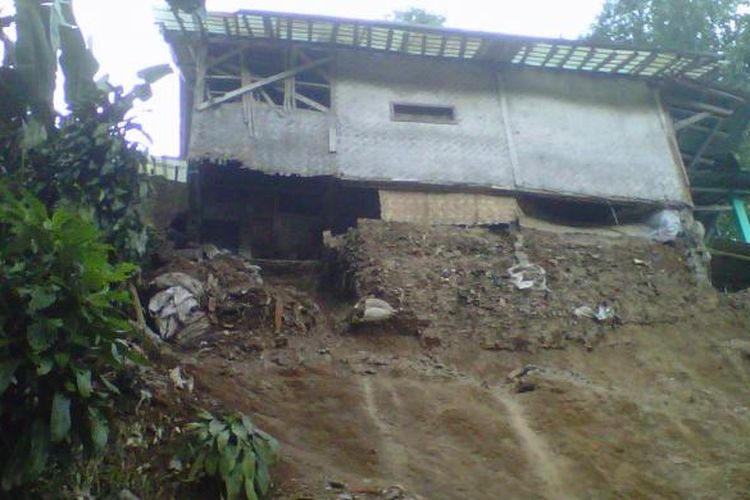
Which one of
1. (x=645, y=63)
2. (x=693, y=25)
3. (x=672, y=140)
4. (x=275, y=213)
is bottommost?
(x=275, y=213)

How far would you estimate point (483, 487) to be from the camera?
7.14m

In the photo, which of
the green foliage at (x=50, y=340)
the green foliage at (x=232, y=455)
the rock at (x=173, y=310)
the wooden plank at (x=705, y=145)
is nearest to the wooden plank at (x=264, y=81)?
the rock at (x=173, y=310)

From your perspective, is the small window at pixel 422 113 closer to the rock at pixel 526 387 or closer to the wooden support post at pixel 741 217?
the rock at pixel 526 387

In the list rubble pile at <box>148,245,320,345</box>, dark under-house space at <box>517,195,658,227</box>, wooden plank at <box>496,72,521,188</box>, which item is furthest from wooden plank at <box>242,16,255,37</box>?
dark under-house space at <box>517,195,658,227</box>

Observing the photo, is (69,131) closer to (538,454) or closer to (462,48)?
(538,454)

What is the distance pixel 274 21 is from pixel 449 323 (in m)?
5.75

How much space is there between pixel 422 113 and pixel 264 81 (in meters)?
2.69

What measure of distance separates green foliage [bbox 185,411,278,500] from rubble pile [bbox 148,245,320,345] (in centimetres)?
315

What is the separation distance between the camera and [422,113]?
44.0ft

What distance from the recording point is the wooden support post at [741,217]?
15.1m

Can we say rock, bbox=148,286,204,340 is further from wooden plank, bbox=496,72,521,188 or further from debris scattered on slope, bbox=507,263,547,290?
wooden plank, bbox=496,72,521,188

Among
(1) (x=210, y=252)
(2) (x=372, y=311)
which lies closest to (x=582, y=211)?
(2) (x=372, y=311)

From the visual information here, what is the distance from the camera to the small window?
13.2 metres

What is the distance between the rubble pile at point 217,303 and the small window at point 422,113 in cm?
394
